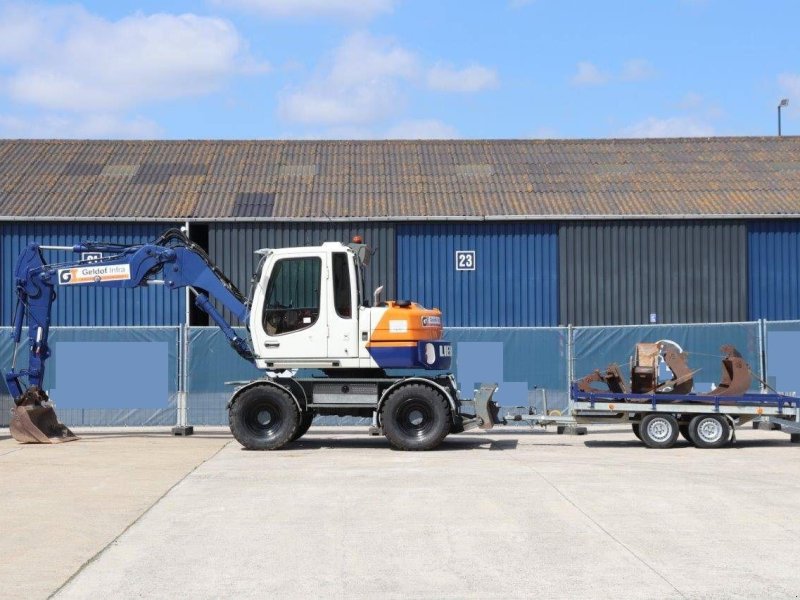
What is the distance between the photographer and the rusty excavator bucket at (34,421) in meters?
18.6

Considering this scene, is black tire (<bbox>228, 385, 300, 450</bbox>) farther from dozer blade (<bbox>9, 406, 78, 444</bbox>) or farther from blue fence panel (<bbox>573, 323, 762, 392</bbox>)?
blue fence panel (<bbox>573, 323, 762, 392</bbox>)

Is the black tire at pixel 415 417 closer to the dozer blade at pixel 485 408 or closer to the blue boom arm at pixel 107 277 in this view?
the dozer blade at pixel 485 408

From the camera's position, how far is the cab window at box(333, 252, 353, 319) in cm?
1755

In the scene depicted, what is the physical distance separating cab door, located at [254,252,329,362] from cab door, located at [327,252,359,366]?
11cm

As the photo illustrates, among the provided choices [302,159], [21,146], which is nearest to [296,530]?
[302,159]

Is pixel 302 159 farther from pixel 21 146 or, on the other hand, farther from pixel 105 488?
pixel 105 488

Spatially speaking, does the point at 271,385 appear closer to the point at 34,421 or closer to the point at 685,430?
the point at 34,421

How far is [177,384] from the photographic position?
21531 mm

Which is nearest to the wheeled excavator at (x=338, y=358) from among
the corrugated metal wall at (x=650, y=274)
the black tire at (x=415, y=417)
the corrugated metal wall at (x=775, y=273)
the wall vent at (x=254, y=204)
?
the black tire at (x=415, y=417)

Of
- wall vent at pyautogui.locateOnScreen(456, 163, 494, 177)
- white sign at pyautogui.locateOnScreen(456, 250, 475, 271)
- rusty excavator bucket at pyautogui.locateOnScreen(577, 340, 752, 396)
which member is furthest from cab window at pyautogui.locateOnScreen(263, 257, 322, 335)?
wall vent at pyautogui.locateOnScreen(456, 163, 494, 177)

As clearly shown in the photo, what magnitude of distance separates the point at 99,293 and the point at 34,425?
394 inches

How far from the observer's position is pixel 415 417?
56.9 ft

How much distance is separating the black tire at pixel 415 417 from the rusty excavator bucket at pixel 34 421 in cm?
589

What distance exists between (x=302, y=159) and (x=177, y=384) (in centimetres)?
1241
